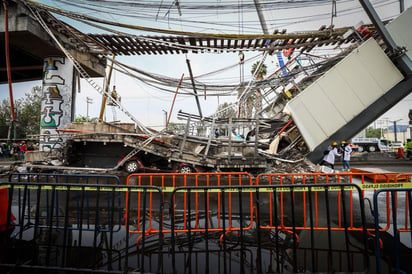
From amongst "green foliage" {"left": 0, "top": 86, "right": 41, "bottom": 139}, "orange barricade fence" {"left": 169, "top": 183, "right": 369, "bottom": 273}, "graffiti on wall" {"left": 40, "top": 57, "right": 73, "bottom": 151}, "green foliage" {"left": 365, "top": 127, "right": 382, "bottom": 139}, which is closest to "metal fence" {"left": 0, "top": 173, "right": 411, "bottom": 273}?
"orange barricade fence" {"left": 169, "top": 183, "right": 369, "bottom": 273}

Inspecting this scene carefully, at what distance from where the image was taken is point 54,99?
40.6ft

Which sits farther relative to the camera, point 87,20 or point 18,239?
point 87,20

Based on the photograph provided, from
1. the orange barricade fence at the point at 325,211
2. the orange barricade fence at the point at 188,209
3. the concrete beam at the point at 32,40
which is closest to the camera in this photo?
the orange barricade fence at the point at 188,209

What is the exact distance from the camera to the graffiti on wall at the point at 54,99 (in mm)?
12305

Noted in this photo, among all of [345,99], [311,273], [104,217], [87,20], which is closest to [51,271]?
[104,217]

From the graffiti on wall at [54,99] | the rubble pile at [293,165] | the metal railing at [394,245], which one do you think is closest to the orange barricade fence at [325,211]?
the metal railing at [394,245]

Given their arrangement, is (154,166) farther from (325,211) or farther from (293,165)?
(325,211)

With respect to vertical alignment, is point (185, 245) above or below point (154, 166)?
below

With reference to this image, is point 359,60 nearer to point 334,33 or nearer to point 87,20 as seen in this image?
point 334,33

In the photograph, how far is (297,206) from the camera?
5.64 m

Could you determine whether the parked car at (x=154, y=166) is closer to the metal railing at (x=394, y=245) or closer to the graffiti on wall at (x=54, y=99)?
the graffiti on wall at (x=54, y=99)

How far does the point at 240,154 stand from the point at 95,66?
41.4 feet

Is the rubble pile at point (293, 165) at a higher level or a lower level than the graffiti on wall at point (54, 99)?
lower

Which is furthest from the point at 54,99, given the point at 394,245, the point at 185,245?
the point at 394,245
